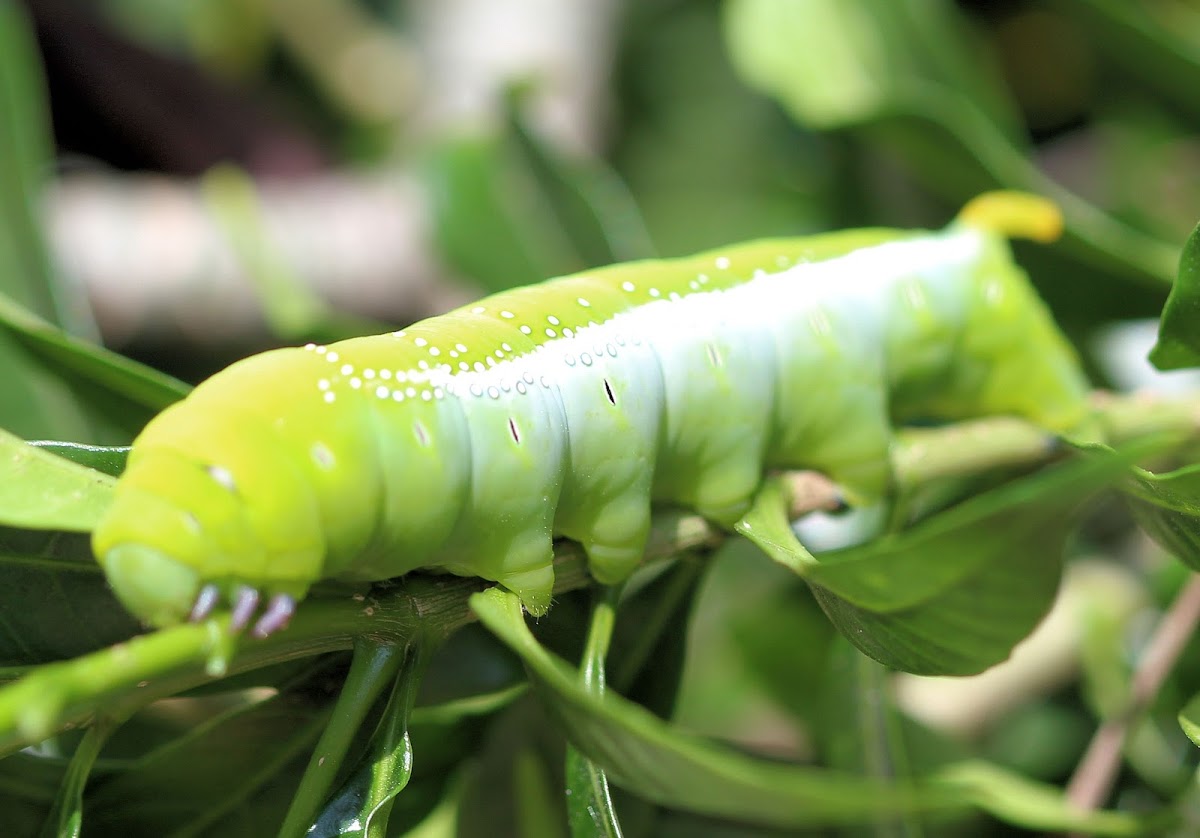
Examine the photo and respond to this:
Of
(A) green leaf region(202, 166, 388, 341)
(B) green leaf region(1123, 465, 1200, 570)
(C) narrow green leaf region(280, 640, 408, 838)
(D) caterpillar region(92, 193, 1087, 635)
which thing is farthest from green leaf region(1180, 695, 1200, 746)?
(A) green leaf region(202, 166, 388, 341)

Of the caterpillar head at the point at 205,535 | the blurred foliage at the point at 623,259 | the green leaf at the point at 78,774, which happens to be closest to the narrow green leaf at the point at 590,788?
the blurred foliage at the point at 623,259

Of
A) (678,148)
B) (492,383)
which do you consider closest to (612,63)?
(678,148)

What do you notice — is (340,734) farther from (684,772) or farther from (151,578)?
(684,772)

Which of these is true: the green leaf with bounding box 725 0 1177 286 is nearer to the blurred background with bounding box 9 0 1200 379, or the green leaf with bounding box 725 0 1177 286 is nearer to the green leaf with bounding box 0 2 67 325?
the blurred background with bounding box 9 0 1200 379

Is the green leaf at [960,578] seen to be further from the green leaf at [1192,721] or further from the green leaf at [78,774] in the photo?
the green leaf at [78,774]

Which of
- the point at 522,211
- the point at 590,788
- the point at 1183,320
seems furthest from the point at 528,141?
the point at 590,788

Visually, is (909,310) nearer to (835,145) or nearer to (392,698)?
(392,698)
